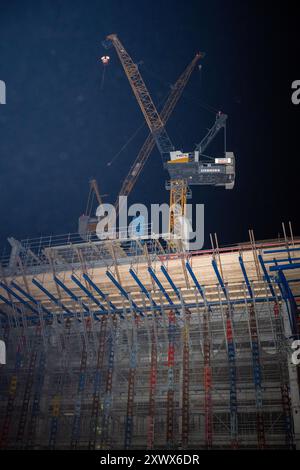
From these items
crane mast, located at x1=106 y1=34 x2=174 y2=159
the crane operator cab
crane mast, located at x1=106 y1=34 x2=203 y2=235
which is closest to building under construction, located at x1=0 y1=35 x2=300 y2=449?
the crane operator cab

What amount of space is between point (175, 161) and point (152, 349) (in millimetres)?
24876

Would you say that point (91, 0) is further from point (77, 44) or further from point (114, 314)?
point (114, 314)

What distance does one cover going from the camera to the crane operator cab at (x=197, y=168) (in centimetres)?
4884

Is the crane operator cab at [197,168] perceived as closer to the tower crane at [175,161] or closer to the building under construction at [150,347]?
the tower crane at [175,161]

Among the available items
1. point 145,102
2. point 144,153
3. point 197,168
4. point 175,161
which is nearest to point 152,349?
point 197,168

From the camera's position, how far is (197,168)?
160 feet

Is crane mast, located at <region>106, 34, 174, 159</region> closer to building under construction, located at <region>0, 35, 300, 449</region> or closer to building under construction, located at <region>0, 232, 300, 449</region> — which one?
building under construction, located at <region>0, 232, 300, 449</region>

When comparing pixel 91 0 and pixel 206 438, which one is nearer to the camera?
pixel 206 438

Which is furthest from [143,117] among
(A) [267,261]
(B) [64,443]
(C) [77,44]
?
(B) [64,443]

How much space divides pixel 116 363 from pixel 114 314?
10.8 ft

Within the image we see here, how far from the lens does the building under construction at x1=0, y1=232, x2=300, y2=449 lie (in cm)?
2562

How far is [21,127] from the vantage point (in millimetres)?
50062

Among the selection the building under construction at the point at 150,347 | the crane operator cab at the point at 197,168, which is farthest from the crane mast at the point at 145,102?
the building under construction at the point at 150,347
